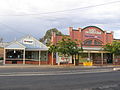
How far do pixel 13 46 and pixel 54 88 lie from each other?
2733 centimetres

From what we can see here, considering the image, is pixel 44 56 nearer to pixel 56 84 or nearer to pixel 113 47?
pixel 113 47

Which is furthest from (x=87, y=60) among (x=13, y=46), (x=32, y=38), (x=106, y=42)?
(x=13, y=46)

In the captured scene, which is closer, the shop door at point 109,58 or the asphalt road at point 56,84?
the asphalt road at point 56,84

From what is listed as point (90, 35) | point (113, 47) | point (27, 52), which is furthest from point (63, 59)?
point (113, 47)

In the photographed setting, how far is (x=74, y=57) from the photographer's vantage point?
40.7m

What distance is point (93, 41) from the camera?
4341cm

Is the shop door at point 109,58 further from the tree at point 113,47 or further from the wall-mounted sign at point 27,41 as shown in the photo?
the wall-mounted sign at point 27,41

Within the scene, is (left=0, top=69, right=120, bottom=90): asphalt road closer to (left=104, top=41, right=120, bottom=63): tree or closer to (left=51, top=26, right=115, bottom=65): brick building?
(left=51, top=26, right=115, bottom=65): brick building

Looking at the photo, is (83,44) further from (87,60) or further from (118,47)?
(118,47)

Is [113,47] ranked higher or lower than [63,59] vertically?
higher

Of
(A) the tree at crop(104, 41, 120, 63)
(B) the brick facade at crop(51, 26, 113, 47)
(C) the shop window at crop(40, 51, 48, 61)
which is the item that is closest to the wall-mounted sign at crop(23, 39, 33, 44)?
(C) the shop window at crop(40, 51, 48, 61)

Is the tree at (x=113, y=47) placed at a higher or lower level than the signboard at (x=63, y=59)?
higher

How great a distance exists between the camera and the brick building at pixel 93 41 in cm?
4138

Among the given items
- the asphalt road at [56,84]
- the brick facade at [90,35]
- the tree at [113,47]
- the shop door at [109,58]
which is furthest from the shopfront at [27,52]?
the asphalt road at [56,84]
